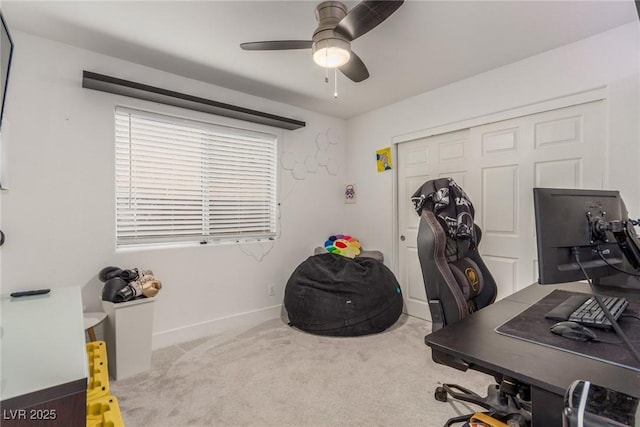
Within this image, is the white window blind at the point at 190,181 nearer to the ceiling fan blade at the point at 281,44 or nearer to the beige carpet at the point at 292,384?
Answer: the beige carpet at the point at 292,384

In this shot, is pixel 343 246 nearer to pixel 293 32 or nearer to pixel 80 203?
pixel 293 32

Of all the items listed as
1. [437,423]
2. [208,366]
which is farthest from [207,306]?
[437,423]

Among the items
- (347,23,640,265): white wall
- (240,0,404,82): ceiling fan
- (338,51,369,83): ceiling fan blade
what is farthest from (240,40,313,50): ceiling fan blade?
(347,23,640,265): white wall

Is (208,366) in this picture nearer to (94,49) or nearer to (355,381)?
(355,381)

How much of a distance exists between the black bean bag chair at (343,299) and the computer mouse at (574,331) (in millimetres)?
1871

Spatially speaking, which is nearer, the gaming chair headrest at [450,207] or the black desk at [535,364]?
the black desk at [535,364]

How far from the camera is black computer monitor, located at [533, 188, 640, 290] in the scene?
104cm

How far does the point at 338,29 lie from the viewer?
5.35 ft

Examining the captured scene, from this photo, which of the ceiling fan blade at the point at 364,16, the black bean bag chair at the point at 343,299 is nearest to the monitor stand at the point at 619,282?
the black bean bag chair at the point at 343,299

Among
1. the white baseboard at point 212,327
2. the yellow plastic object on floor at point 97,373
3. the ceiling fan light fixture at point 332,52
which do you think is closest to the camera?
the yellow plastic object on floor at point 97,373

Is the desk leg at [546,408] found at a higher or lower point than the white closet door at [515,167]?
lower

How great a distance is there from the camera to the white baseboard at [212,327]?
8.87 ft

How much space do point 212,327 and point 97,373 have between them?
1464mm

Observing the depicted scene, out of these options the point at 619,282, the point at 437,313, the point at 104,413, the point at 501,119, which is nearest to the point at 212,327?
the point at 104,413
